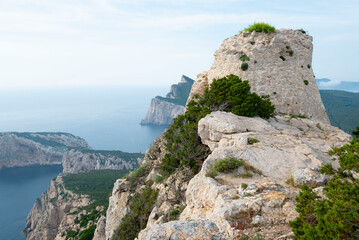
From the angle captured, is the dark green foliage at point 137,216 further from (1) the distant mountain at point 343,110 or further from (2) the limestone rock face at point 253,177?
(1) the distant mountain at point 343,110

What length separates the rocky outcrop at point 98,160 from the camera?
88.5 meters

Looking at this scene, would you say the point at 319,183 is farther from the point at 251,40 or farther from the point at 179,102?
the point at 179,102

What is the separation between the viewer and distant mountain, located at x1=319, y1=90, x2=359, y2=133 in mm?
77000

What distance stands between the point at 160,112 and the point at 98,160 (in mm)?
96291

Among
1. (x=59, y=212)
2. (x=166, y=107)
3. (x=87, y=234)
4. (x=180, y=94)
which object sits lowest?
(x=59, y=212)

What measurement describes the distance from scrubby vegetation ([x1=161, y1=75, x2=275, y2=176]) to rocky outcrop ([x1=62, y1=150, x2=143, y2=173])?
72111 mm

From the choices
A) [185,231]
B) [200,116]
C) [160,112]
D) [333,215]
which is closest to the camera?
[333,215]

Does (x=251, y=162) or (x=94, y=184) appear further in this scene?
(x=94, y=184)

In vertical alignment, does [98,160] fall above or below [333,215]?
below

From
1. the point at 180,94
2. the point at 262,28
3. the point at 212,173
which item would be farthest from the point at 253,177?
the point at 180,94

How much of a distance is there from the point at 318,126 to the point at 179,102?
164721 millimetres

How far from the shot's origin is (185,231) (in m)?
5.15

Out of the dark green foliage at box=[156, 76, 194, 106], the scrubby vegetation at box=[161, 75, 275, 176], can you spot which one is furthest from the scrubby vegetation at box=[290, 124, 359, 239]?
the dark green foliage at box=[156, 76, 194, 106]

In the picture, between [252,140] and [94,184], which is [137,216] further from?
[94,184]
